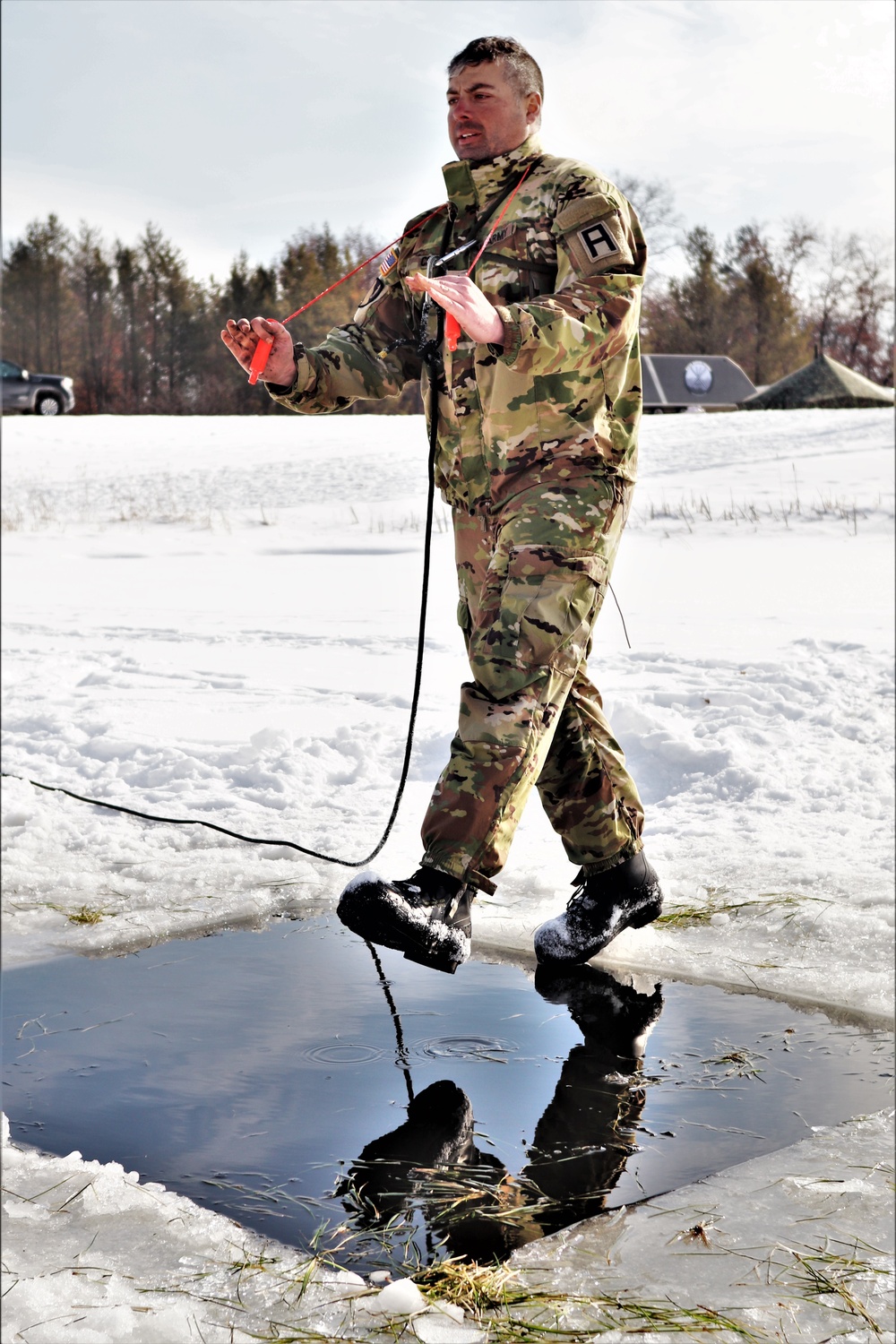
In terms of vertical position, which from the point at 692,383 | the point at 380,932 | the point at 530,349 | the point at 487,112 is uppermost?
the point at 692,383

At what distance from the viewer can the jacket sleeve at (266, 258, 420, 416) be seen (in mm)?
2963

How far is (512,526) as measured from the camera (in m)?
2.68

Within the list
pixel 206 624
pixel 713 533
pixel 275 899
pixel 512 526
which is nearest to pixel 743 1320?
pixel 512 526

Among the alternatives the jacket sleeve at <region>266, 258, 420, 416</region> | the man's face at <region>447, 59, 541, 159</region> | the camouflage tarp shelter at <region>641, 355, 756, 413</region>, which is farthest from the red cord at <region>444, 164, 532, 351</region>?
the camouflage tarp shelter at <region>641, 355, 756, 413</region>

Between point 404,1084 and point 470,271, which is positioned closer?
point 404,1084

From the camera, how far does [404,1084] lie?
2.29 meters

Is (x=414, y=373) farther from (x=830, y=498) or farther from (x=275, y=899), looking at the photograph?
(x=830, y=498)

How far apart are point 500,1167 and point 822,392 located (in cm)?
3151

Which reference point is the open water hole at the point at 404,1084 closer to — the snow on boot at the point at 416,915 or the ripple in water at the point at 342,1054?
the ripple in water at the point at 342,1054

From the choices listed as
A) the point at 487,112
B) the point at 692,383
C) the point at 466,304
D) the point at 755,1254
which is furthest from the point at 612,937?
the point at 692,383

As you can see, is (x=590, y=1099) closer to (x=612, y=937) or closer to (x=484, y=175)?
(x=612, y=937)

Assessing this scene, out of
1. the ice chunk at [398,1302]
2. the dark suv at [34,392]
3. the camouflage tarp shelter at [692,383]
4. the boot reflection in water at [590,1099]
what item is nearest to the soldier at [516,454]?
the boot reflection in water at [590,1099]

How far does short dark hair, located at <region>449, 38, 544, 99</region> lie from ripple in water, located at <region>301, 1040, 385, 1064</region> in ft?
6.82

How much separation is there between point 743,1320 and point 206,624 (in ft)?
24.8
